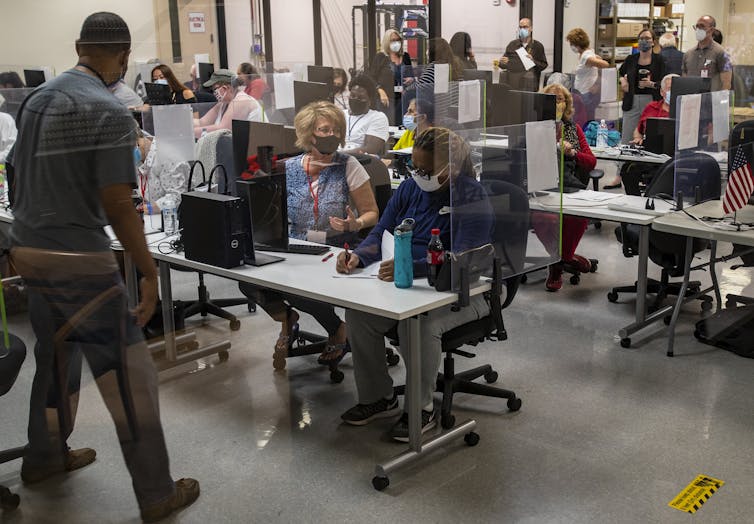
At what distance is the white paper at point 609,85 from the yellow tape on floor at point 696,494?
5395 millimetres

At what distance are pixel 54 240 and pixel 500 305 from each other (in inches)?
71.4

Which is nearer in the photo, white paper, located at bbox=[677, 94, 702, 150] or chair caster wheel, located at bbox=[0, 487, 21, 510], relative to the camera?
chair caster wheel, located at bbox=[0, 487, 21, 510]

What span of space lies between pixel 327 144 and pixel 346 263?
889 millimetres

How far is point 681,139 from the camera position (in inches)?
171

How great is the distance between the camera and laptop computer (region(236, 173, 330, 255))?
332 cm

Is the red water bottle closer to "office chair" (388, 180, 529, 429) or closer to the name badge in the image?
"office chair" (388, 180, 529, 429)

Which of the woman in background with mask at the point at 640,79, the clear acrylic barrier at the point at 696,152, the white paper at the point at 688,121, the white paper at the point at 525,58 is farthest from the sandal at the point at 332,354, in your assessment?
the white paper at the point at 525,58

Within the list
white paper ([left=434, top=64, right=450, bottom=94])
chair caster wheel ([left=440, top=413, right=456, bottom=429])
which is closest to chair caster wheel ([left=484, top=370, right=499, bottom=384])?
chair caster wheel ([left=440, top=413, right=456, bottom=429])

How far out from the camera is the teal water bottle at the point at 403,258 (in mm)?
2910

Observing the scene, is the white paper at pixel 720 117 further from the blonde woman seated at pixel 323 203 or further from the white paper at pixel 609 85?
the white paper at pixel 609 85

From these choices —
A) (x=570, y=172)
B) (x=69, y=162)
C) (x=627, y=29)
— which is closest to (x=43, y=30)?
(x=69, y=162)

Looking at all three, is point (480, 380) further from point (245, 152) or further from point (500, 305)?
point (245, 152)

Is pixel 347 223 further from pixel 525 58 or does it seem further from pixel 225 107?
pixel 525 58

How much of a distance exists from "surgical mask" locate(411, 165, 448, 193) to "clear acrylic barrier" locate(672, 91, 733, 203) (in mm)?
1896
